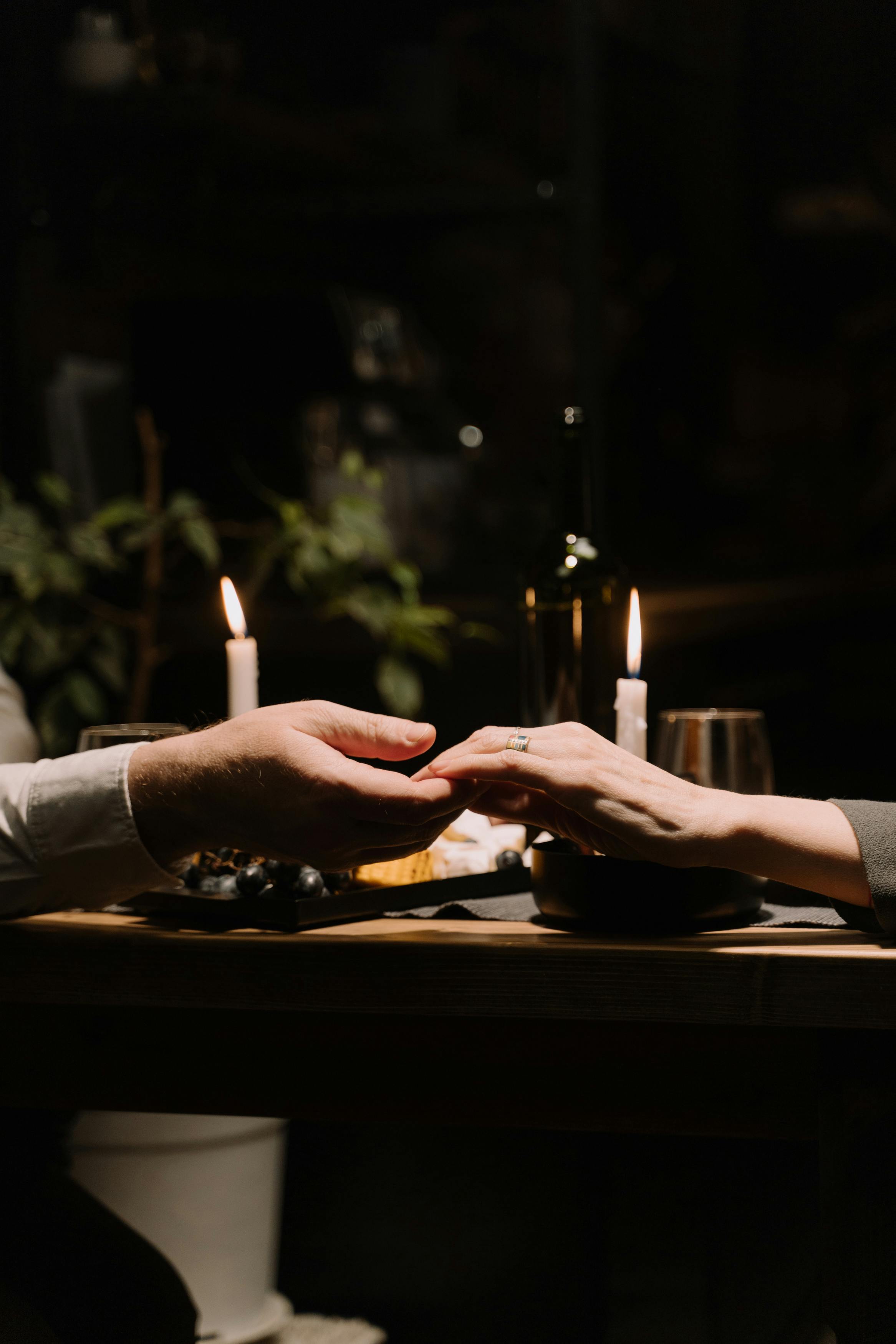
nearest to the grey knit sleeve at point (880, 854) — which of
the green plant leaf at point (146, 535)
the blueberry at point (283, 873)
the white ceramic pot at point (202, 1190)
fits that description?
the blueberry at point (283, 873)

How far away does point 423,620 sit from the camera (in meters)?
1.96

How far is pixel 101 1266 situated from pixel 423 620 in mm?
1191

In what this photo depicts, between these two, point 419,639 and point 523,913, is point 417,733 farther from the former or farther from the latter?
point 419,639

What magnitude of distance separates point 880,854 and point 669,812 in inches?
5.1

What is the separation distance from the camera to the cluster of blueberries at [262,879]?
0.84 m

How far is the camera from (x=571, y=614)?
3.43 ft

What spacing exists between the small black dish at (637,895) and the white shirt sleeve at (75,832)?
264 millimetres

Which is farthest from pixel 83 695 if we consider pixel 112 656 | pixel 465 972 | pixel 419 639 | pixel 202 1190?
pixel 465 972

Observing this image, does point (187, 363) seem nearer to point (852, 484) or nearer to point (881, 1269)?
point (852, 484)

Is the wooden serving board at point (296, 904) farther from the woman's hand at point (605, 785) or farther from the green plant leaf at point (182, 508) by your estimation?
the green plant leaf at point (182, 508)

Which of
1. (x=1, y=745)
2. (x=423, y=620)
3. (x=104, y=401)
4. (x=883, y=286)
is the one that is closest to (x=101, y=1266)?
(x=1, y=745)

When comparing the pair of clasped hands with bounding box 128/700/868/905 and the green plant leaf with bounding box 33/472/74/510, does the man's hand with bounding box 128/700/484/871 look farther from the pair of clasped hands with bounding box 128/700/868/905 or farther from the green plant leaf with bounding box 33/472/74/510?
the green plant leaf with bounding box 33/472/74/510

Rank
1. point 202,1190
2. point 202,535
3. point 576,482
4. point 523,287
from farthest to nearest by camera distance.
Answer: point 523,287, point 202,535, point 202,1190, point 576,482

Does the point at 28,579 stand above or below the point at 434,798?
above
